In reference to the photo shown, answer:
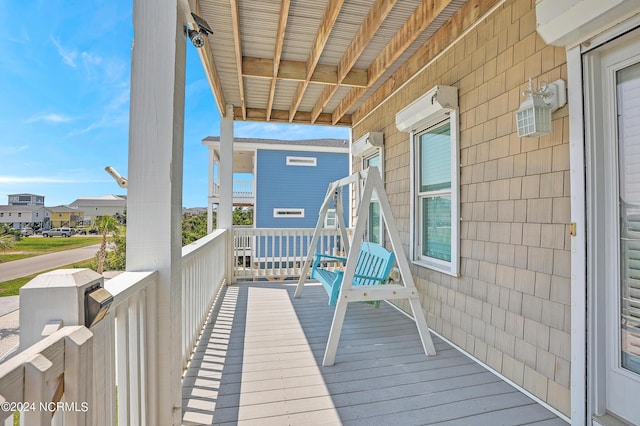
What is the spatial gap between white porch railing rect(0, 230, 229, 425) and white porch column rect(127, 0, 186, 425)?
21 mm

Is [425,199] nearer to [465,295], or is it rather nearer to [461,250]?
[461,250]

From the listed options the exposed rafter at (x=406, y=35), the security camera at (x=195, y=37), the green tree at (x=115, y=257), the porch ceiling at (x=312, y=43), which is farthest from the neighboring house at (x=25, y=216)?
the exposed rafter at (x=406, y=35)

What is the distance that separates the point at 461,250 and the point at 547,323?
2.93ft

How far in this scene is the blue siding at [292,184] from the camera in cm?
1146

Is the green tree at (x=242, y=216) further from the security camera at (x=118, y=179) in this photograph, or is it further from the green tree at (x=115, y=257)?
the security camera at (x=118, y=179)

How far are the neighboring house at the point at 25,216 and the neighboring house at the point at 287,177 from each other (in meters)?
9.26

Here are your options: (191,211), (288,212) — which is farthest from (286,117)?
(288,212)

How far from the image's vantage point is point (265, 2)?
282 cm

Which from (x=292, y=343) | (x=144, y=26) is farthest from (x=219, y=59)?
(x=292, y=343)

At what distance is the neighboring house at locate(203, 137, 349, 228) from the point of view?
37.3 feet

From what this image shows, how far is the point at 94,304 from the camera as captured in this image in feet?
2.87

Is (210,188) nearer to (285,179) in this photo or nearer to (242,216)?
(285,179)

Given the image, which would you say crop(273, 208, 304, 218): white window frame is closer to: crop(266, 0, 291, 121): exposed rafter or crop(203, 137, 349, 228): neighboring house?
crop(203, 137, 349, 228): neighboring house

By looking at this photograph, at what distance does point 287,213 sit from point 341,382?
9.58 m
